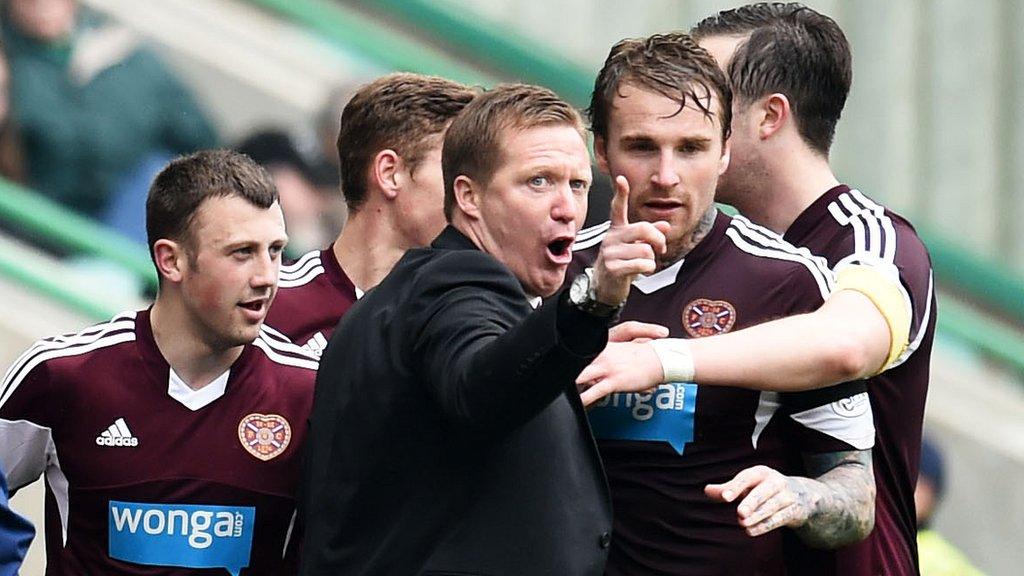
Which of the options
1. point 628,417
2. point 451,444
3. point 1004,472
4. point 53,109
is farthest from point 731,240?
point 1004,472

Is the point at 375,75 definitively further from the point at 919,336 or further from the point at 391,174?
the point at 919,336

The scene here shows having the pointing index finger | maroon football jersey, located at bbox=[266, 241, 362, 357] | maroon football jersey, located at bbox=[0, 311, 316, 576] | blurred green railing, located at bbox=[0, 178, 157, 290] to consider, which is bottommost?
blurred green railing, located at bbox=[0, 178, 157, 290]

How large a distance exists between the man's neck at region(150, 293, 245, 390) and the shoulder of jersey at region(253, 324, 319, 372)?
5 centimetres

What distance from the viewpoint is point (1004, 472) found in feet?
23.5

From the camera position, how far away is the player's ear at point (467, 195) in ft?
9.23

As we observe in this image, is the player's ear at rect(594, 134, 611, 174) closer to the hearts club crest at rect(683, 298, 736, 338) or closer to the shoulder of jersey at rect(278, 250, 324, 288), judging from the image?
the hearts club crest at rect(683, 298, 736, 338)

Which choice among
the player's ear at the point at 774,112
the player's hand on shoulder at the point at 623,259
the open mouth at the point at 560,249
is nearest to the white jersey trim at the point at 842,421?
the open mouth at the point at 560,249

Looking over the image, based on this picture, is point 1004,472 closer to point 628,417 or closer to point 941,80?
point 941,80

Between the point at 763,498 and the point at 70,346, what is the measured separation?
1401 mm

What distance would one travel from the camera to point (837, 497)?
2986 millimetres

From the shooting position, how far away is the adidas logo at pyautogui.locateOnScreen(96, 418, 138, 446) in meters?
3.40

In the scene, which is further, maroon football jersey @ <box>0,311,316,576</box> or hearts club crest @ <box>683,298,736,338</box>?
maroon football jersey @ <box>0,311,316,576</box>

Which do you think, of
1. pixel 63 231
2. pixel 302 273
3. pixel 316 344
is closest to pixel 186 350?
pixel 316 344

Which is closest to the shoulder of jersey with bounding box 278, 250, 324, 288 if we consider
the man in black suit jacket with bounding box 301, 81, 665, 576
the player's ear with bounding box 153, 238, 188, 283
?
the player's ear with bounding box 153, 238, 188, 283
